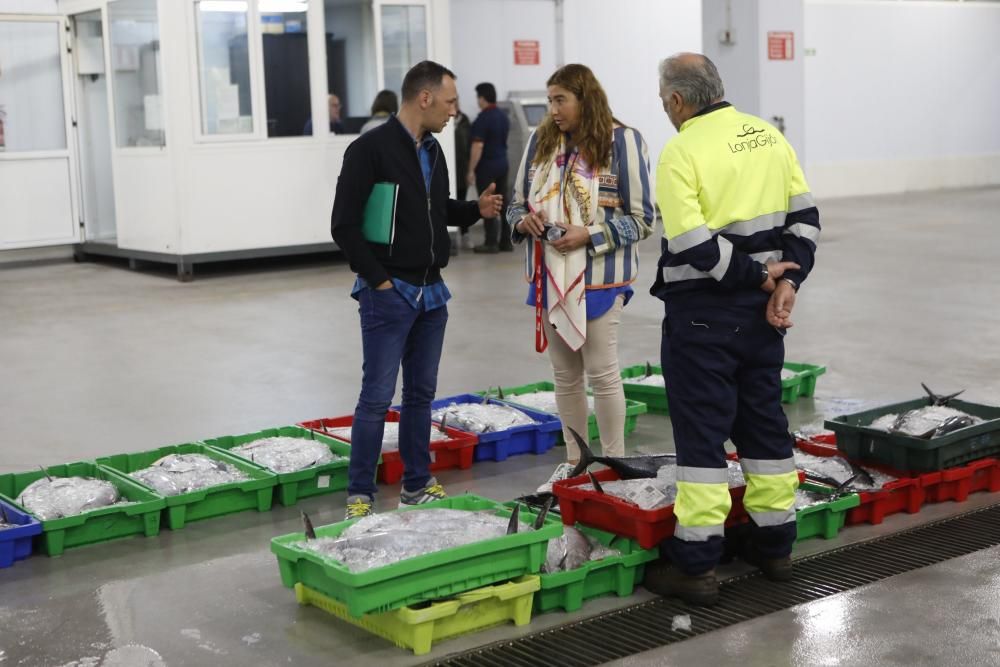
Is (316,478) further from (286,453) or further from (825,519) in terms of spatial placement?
(825,519)

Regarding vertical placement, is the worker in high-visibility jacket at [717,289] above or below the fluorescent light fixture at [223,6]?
below

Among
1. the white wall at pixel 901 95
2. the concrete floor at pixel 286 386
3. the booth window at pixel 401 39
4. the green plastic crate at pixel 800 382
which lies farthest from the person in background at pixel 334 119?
the white wall at pixel 901 95

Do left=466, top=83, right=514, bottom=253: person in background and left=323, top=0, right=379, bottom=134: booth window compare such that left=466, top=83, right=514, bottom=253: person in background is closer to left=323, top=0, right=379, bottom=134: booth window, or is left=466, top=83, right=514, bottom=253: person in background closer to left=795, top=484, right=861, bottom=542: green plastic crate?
left=323, top=0, right=379, bottom=134: booth window

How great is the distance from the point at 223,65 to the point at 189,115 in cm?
58

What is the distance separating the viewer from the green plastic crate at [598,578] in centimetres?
376

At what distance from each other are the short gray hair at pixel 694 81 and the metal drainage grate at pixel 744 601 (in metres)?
1.55

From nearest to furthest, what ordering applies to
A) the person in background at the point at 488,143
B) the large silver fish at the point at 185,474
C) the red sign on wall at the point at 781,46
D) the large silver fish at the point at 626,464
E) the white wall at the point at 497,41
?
the large silver fish at the point at 626,464, the large silver fish at the point at 185,474, the person in background at the point at 488,143, the red sign on wall at the point at 781,46, the white wall at the point at 497,41

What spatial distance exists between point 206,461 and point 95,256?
9466mm

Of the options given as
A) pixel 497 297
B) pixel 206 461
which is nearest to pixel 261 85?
pixel 497 297

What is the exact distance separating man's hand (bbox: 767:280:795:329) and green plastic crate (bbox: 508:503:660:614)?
2.76 ft

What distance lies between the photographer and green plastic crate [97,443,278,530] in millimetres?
4730

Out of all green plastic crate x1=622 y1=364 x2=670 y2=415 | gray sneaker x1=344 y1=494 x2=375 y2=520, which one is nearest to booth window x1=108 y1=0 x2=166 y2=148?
green plastic crate x1=622 y1=364 x2=670 y2=415

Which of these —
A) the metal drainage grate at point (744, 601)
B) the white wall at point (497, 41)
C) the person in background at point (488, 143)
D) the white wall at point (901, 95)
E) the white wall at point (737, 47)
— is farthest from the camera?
the white wall at point (901, 95)

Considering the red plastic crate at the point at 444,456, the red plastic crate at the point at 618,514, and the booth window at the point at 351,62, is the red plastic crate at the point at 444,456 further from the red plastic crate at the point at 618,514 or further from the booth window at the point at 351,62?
the booth window at the point at 351,62
